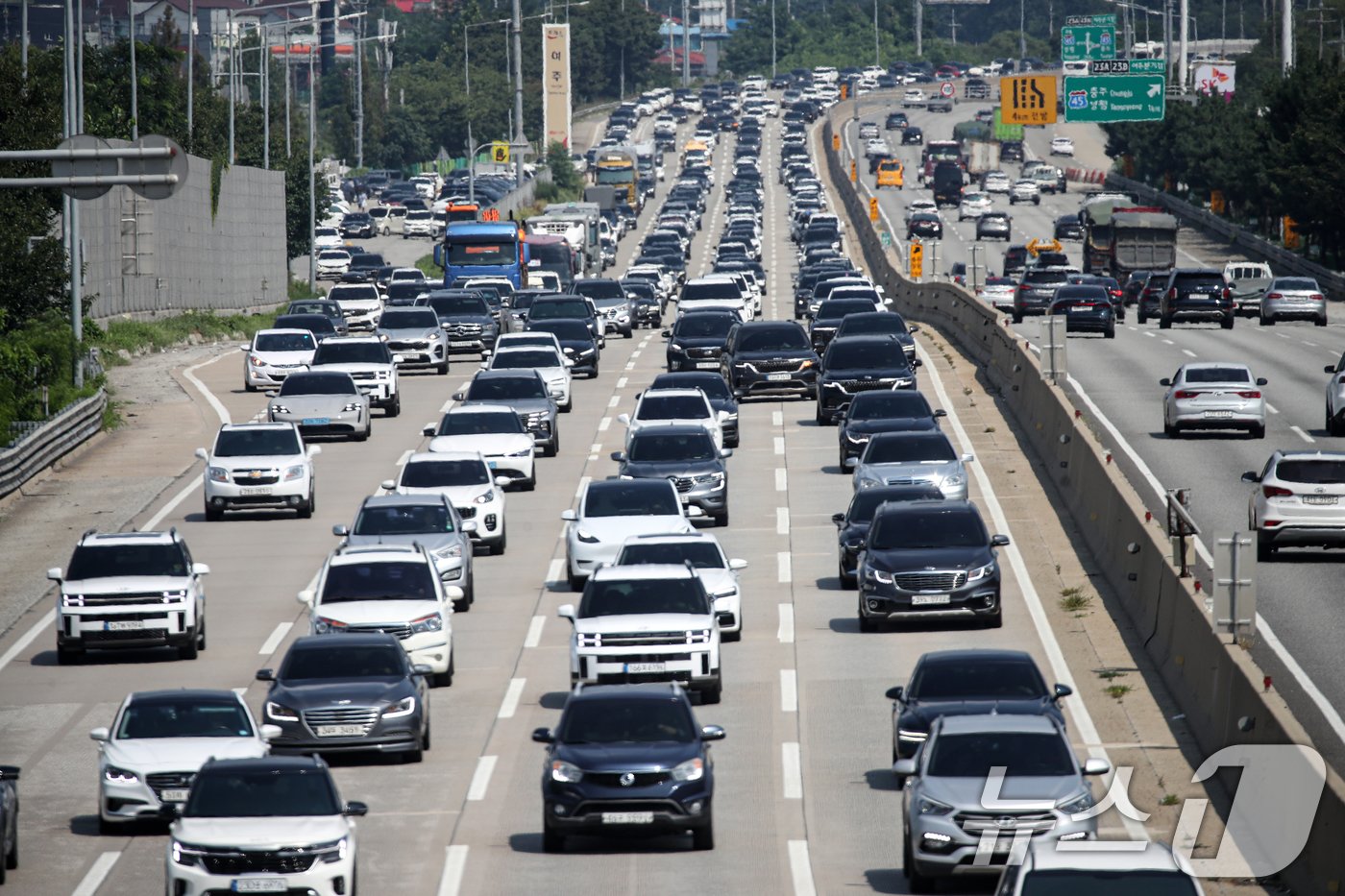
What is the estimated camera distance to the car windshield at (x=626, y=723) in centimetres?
1917

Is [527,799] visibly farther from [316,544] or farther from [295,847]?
[316,544]

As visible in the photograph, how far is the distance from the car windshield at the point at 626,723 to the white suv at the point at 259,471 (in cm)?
1863

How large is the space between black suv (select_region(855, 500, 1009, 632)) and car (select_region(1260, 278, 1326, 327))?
4403 centimetres

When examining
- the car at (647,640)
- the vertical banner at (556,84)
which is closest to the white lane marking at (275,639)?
the car at (647,640)

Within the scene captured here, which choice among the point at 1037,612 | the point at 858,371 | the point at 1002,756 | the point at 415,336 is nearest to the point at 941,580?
the point at 1037,612

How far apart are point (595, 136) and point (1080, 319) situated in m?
135

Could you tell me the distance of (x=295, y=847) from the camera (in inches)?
665

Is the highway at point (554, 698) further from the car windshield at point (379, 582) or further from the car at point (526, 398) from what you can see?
the car windshield at point (379, 582)

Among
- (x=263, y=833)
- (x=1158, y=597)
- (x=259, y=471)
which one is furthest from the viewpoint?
(x=259, y=471)

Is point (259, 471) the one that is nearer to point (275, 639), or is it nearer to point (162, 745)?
point (275, 639)

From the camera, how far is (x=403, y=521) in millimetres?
30547

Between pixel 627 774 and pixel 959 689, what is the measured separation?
11.9 ft

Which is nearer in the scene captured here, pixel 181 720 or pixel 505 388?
pixel 181 720

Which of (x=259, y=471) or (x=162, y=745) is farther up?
(x=259, y=471)
